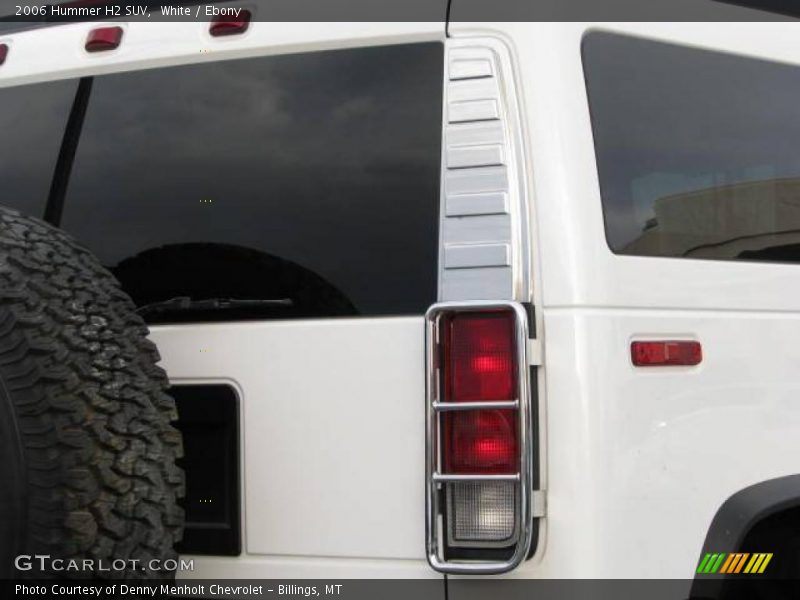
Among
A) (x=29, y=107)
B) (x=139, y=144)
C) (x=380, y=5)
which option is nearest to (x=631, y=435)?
(x=380, y=5)

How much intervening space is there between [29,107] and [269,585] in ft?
4.91

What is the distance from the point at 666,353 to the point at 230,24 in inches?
52.9

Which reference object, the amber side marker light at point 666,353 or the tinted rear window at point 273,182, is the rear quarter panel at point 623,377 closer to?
the amber side marker light at point 666,353

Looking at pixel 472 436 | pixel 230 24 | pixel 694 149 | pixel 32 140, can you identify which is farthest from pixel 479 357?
pixel 32 140

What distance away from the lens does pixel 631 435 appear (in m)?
2.43

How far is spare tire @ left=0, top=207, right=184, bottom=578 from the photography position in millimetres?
2289

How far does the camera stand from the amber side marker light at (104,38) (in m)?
2.98

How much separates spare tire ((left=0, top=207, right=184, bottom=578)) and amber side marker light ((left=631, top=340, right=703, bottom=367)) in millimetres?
1027

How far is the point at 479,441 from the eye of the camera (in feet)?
7.98

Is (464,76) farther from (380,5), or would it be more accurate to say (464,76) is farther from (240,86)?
(240,86)

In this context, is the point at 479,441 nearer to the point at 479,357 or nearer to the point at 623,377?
the point at 479,357

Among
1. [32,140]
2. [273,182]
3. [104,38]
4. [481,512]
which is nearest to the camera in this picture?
[481,512]

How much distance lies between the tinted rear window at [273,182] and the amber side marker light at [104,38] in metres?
0.08

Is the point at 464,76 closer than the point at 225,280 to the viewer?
Yes
